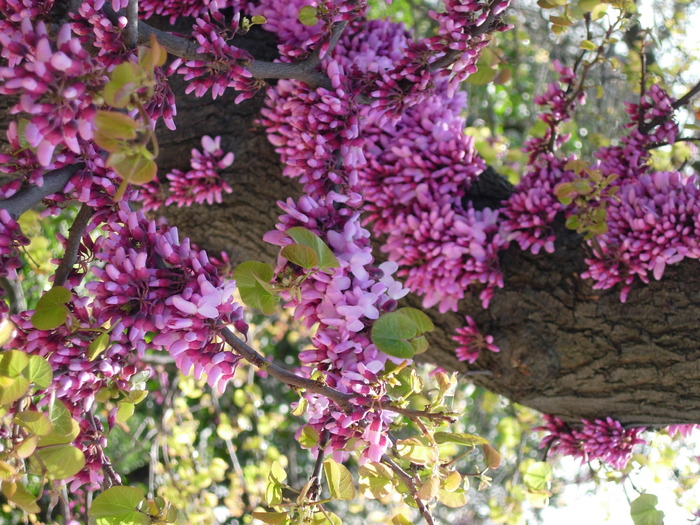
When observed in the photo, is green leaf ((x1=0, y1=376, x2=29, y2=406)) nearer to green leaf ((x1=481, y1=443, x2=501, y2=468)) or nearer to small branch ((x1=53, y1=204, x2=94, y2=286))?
small branch ((x1=53, y1=204, x2=94, y2=286))

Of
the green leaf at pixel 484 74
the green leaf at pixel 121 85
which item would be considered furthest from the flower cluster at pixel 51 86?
the green leaf at pixel 484 74

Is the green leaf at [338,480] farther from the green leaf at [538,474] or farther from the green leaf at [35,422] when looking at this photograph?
the green leaf at [538,474]

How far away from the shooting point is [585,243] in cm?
190

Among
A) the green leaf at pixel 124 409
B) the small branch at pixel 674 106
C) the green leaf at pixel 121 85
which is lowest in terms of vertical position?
the green leaf at pixel 124 409

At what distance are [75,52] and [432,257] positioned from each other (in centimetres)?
126

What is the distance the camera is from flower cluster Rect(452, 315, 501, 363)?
76.8 inches

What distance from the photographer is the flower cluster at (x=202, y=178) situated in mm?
1996

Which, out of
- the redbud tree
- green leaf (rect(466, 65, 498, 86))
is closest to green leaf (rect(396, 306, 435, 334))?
the redbud tree

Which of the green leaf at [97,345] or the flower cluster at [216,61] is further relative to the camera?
the flower cluster at [216,61]

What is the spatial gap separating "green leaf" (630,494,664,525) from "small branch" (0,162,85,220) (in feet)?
4.16

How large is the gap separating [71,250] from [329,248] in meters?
0.52

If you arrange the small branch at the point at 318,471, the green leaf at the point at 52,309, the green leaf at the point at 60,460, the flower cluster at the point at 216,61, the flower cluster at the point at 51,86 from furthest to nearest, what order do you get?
1. the flower cluster at the point at 216,61
2. the small branch at the point at 318,471
3. the green leaf at the point at 52,309
4. the green leaf at the point at 60,460
5. the flower cluster at the point at 51,86

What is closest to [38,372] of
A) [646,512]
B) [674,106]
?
[646,512]

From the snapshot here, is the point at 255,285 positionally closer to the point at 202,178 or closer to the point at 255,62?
the point at 255,62
